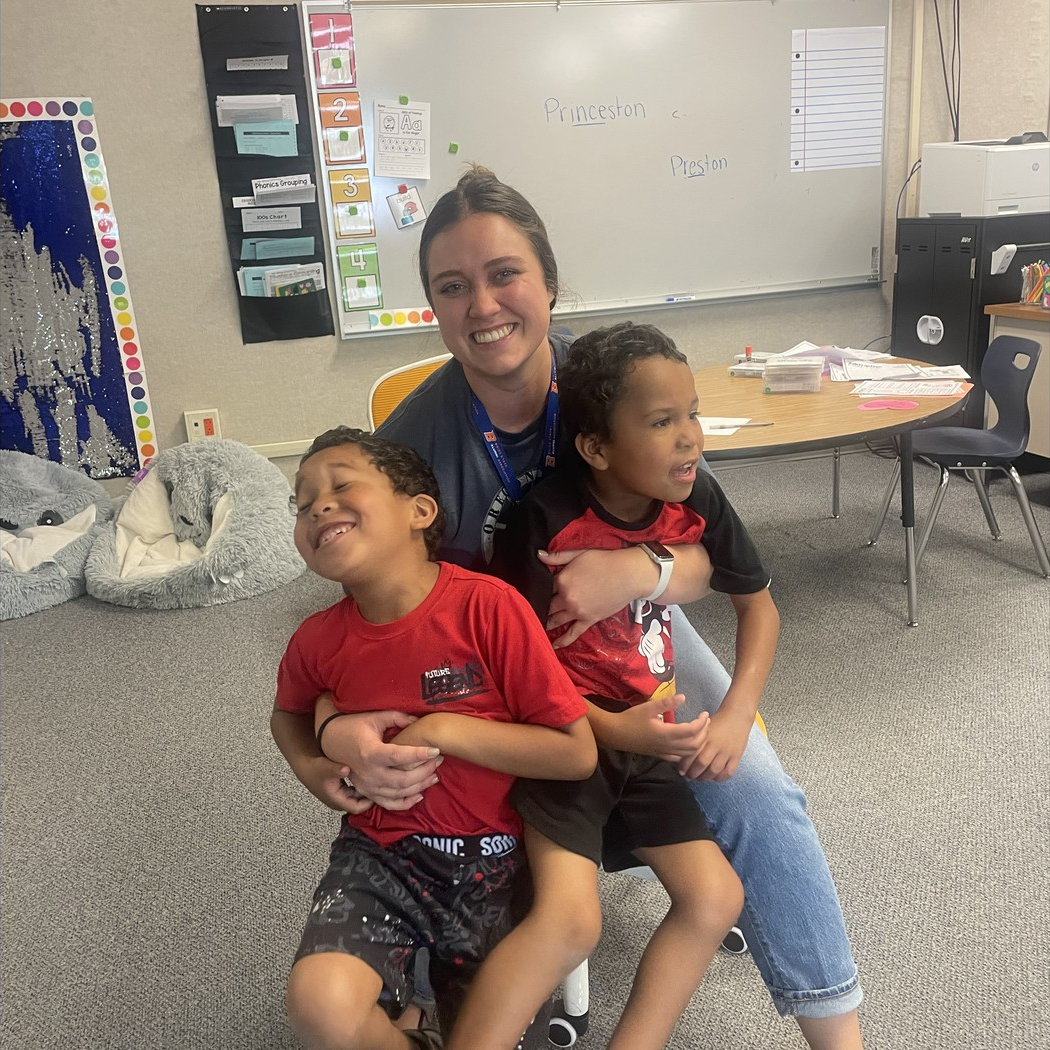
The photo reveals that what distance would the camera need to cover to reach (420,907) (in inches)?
44.1

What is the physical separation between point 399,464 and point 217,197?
2932 millimetres

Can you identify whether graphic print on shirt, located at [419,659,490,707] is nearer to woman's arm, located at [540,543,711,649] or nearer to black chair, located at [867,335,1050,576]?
woman's arm, located at [540,543,711,649]

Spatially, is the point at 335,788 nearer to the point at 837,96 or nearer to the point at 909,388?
the point at 909,388

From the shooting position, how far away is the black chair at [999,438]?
9.54 feet

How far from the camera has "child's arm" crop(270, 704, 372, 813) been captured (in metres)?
1.15

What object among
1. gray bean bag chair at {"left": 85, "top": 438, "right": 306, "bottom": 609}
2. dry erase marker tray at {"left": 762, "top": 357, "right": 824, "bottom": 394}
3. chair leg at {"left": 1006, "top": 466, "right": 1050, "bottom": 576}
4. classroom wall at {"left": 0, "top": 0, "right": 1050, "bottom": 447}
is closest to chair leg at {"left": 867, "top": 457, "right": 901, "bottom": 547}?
chair leg at {"left": 1006, "top": 466, "right": 1050, "bottom": 576}

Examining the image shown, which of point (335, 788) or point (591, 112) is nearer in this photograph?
point (335, 788)

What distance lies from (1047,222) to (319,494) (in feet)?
12.5

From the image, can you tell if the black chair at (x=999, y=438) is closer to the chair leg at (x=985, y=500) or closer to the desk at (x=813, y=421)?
the chair leg at (x=985, y=500)

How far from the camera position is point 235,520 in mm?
3439

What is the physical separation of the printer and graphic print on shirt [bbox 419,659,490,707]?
3.62m

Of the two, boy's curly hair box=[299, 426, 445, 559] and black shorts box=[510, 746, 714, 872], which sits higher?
boy's curly hair box=[299, 426, 445, 559]

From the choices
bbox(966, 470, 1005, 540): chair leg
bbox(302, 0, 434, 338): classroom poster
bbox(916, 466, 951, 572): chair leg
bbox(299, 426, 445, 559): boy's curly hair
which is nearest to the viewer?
bbox(299, 426, 445, 559): boy's curly hair

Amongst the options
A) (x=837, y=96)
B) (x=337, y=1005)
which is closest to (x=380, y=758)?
(x=337, y=1005)
